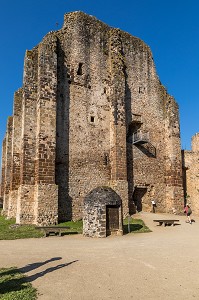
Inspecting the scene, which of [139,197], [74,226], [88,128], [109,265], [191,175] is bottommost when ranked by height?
[74,226]

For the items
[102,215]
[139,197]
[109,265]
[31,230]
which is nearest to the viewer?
[109,265]

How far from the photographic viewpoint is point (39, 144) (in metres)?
16.5

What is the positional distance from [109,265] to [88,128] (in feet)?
40.8

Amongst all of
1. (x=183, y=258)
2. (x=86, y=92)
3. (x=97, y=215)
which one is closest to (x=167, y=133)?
(x=86, y=92)

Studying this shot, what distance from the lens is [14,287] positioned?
219 inches

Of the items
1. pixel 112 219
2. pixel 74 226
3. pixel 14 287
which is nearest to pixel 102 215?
pixel 112 219

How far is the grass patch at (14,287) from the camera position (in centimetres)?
505

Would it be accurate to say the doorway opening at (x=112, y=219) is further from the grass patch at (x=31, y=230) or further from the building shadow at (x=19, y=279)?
the building shadow at (x=19, y=279)

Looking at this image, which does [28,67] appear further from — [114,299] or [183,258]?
[114,299]

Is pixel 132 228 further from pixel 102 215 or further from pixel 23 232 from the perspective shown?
pixel 23 232

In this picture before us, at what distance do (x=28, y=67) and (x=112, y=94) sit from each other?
5.46 meters

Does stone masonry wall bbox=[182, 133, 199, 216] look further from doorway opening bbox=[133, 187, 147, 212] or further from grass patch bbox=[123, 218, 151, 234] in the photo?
grass patch bbox=[123, 218, 151, 234]

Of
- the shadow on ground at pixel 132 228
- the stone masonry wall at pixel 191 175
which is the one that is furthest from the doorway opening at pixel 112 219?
the stone masonry wall at pixel 191 175

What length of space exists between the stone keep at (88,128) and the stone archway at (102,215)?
3967 mm
